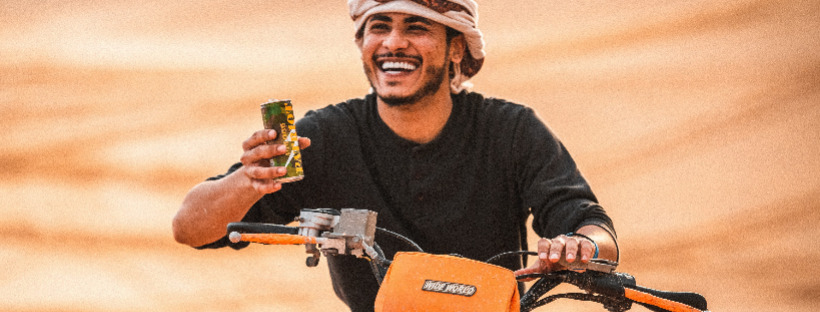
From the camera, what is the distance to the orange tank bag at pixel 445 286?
1556 millimetres

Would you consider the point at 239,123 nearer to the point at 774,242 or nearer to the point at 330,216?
the point at 774,242

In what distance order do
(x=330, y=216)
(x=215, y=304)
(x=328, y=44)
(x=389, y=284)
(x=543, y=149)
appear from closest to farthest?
(x=389, y=284) < (x=330, y=216) < (x=543, y=149) < (x=215, y=304) < (x=328, y=44)

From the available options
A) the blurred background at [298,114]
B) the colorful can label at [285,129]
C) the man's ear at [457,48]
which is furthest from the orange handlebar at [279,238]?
the blurred background at [298,114]

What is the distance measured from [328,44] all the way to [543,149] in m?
2.82

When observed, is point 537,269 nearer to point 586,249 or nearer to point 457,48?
point 586,249

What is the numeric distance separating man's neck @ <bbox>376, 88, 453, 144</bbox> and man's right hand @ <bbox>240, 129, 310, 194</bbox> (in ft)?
2.71

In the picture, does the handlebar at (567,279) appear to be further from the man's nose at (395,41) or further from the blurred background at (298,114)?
the blurred background at (298,114)

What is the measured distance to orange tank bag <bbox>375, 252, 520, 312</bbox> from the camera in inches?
61.2

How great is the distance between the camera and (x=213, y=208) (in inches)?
97.3

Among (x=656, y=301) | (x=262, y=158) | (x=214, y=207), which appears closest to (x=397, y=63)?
(x=214, y=207)

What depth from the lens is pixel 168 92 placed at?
518 centimetres

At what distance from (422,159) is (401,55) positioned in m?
0.32

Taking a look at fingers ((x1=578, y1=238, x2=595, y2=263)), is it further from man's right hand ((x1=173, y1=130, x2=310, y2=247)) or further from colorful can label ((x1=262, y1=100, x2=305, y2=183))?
man's right hand ((x1=173, y1=130, x2=310, y2=247))

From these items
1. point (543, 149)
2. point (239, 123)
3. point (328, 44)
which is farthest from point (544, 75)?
point (543, 149)
